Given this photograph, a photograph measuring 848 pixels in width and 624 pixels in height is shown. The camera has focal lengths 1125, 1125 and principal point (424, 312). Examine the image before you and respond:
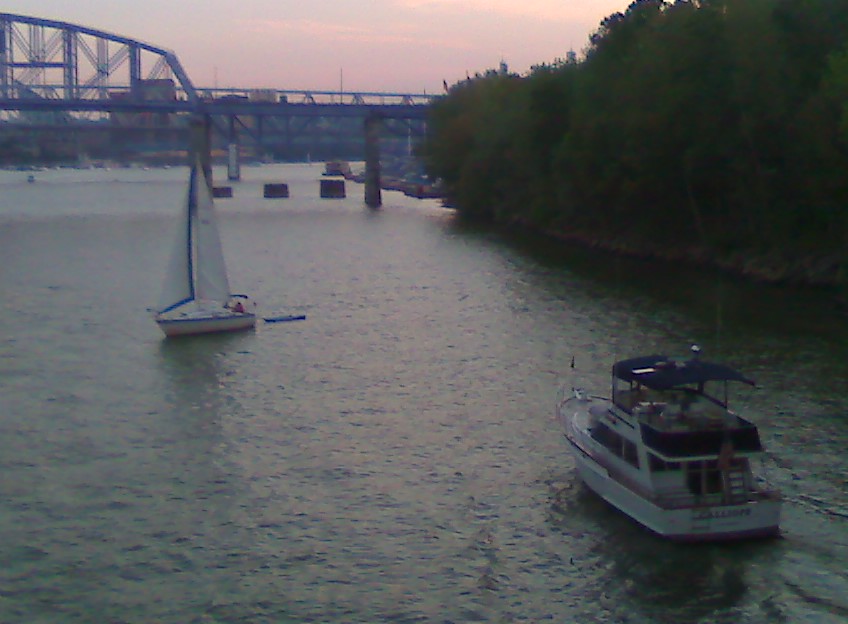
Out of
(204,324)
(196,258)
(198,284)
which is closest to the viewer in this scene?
(204,324)

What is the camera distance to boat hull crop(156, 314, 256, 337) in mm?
23984

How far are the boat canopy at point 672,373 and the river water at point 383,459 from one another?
155 cm

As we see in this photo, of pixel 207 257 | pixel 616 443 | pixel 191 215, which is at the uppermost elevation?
pixel 191 215

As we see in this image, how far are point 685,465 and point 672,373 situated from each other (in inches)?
50.5

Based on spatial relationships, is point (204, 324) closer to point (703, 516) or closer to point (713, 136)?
point (703, 516)

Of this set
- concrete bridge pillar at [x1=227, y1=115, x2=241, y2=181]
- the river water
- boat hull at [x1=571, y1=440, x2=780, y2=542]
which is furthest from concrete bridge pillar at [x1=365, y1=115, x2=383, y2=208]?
boat hull at [x1=571, y1=440, x2=780, y2=542]

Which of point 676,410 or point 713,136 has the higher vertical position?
point 713,136

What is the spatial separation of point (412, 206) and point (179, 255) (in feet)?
151

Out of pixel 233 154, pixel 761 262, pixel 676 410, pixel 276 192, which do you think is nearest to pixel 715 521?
pixel 676 410

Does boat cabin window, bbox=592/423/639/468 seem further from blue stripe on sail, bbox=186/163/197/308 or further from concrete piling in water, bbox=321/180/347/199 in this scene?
concrete piling in water, bbox=321/180/347/199

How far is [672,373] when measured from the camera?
502 inches

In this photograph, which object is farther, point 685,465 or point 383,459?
point 383,459

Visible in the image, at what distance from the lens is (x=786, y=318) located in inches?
981

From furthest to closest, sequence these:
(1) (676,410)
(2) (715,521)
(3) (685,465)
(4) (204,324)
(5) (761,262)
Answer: (5) (761,262) → (4) (204,324) → (1) (676,410) → (3) (685,465) → (2) (715,521)
